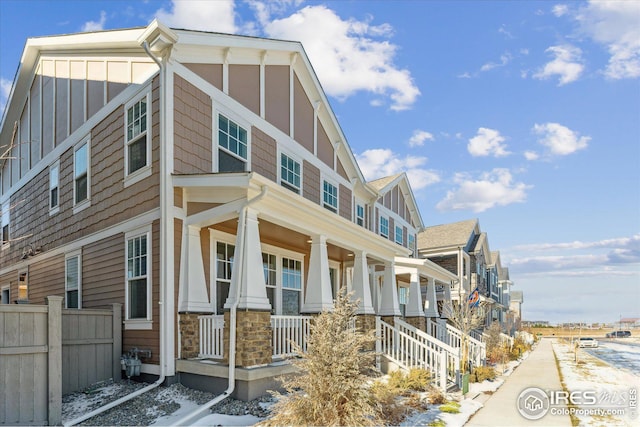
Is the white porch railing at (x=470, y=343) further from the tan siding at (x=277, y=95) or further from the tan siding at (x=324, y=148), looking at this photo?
the tan siding at (x=277, y=95)

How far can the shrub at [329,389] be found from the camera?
584cm

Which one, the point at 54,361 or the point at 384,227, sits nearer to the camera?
the point at 54,361

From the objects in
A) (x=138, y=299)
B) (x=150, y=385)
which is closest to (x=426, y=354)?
(x=150, y=385)

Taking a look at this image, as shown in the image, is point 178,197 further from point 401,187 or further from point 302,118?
point 401,187

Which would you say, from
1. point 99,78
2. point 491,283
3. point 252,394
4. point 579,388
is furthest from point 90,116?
point 491,283

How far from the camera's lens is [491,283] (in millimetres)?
36594

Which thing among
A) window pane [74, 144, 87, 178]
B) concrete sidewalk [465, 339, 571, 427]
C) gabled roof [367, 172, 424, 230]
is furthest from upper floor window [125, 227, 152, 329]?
gabled roof [367, 172, 424, 230]

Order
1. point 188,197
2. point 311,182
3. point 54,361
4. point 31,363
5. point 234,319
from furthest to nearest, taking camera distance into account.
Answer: point 311,182 → point 188,197 → point 234,319 → point 54,361 → point 31,363

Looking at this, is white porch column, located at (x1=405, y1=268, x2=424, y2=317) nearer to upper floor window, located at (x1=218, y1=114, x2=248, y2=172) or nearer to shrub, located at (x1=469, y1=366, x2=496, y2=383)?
shrub, located at (x1=469, y1=366, x2=496, y2=383)

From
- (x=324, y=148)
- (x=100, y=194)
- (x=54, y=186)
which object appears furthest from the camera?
(x=324, y=148)

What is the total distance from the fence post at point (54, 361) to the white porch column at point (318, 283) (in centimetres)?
460

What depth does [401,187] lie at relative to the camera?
21.3 m

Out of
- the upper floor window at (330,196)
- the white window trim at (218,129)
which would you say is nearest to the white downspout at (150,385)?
the white window trim at (218,129)

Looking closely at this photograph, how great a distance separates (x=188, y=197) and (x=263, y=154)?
2.96 m
